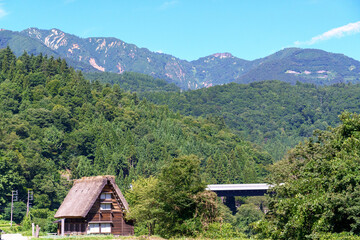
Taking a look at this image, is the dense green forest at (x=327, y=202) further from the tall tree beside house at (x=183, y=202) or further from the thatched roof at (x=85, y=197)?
the thatched roof at (x=85, y=197)

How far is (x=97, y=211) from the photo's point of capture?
68.6 meters

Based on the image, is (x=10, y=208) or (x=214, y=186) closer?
(x=10, y=208)

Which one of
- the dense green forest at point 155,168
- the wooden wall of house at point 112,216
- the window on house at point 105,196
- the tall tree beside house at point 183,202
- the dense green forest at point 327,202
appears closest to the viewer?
the dense green forest at point 327,202

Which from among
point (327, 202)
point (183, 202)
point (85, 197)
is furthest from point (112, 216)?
point (327, 202)

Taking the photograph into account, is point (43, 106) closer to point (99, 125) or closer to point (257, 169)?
point (99, 125)

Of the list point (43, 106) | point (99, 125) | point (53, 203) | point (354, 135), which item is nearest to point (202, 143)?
point (99, 125)

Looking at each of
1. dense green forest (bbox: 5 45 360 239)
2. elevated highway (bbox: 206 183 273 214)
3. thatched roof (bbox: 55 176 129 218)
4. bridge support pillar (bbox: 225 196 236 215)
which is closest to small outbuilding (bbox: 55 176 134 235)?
thatched roof (bbox: 55 176 129 218)

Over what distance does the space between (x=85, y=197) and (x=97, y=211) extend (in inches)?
89.3

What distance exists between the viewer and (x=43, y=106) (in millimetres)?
176625

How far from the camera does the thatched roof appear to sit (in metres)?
67.1

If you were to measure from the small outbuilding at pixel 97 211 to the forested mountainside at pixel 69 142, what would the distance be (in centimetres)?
5235

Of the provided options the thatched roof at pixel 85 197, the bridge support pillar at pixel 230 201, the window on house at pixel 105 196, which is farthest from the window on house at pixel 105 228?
the bridge support pillar at pixel 230 201

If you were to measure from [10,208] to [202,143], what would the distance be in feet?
322

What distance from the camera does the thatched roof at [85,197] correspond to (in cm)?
6706
